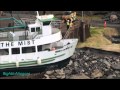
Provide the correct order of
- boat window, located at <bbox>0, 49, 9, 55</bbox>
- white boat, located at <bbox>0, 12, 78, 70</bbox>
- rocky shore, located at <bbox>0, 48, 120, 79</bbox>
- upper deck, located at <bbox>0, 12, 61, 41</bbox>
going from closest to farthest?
white boat, located at <bbox>0, 12, 78, 70</bbox> → boat window, located at <bbox>0, 49, 9, 55</bbox> → upper deck, located at <bbox>0, 12, 61, 41</bbox> → rocky shore, located at <bbox>0, 48, 120, 79</bbox>

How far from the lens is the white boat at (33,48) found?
24.7 meters

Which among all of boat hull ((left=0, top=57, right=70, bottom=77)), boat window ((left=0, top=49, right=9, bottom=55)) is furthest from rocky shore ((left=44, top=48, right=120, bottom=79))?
boat window ((left=0, top=49, right=9, bottom=55))

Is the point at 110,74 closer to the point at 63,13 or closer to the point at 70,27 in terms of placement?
the point at 70,27

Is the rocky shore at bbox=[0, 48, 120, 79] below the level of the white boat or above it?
below

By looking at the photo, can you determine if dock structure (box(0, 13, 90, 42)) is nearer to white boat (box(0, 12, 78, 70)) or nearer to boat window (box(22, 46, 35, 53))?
white boat (box(0, 12, 78, 70))

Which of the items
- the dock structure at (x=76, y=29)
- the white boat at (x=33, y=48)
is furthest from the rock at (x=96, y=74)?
the dock structure at (x=76, y=29)

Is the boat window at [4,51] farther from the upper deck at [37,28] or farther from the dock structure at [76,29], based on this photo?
the dock structure at [76,29]

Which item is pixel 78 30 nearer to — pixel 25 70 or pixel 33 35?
pixel 33 35

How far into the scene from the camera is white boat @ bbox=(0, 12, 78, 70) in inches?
971

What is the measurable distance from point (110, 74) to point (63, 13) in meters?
12.4

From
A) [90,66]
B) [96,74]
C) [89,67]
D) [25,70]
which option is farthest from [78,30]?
[25,70]

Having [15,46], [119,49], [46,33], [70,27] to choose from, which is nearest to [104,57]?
[119,49]

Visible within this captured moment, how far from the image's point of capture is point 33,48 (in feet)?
82.1

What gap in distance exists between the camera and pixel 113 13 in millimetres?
37250
